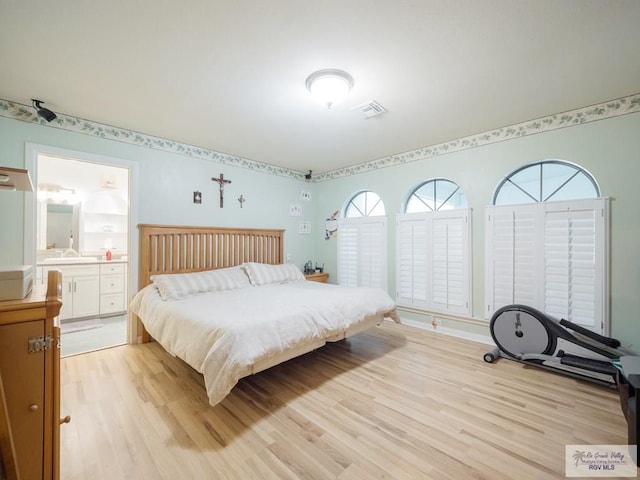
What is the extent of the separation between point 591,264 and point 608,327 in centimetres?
60

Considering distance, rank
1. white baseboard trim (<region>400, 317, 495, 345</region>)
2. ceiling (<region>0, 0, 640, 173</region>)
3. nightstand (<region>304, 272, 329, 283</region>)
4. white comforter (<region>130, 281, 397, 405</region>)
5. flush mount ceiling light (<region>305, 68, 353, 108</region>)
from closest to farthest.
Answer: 1. ceiling (<region>0, 0, 640, 173</region>)
2. white comforter (<region>130, 281, 397, 405</region>)
3. flush mount ceiling light (<region>305, 68, 353, 108</region>)
4. white baseboard trim (<region>400, 317, 495, 345</region>)
5. nightstand (<region>304, 272, 329, 283</region>)

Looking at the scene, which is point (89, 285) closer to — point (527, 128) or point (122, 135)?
point (122, 135)

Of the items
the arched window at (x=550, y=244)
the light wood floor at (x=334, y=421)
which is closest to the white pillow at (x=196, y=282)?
the light wood floor at (x=334, y=421)

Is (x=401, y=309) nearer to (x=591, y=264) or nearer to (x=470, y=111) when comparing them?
(x=591, y=264)

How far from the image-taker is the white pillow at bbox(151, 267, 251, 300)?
2.94 m

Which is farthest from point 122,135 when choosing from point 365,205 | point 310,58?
point 365,205

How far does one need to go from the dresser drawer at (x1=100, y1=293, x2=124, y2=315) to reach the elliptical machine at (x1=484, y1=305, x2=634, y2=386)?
5223mm

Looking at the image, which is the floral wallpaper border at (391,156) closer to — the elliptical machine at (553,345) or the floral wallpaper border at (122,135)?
the floral wallpaper border at (122,135)

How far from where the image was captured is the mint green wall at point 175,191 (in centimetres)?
262

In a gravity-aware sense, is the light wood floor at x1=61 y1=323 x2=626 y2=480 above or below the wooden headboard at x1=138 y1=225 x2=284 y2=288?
below

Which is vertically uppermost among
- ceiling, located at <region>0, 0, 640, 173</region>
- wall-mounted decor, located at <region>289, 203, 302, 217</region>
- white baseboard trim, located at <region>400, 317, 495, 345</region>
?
ceiling, located at <region>0, 0, 640, 173</region>

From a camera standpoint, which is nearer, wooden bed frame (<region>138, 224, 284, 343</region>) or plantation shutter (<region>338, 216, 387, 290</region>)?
wooden bed frame (<region>138, 224, 284, 343</region>)

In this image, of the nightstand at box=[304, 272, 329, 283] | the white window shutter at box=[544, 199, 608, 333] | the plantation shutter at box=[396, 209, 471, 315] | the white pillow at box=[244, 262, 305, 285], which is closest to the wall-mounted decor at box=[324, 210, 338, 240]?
the nightstand at box=[304, 272, 329, 283]

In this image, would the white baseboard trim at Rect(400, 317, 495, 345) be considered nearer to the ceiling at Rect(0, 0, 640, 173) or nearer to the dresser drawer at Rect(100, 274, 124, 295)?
the ceiling at Rect(0, 0, 640, 173)
